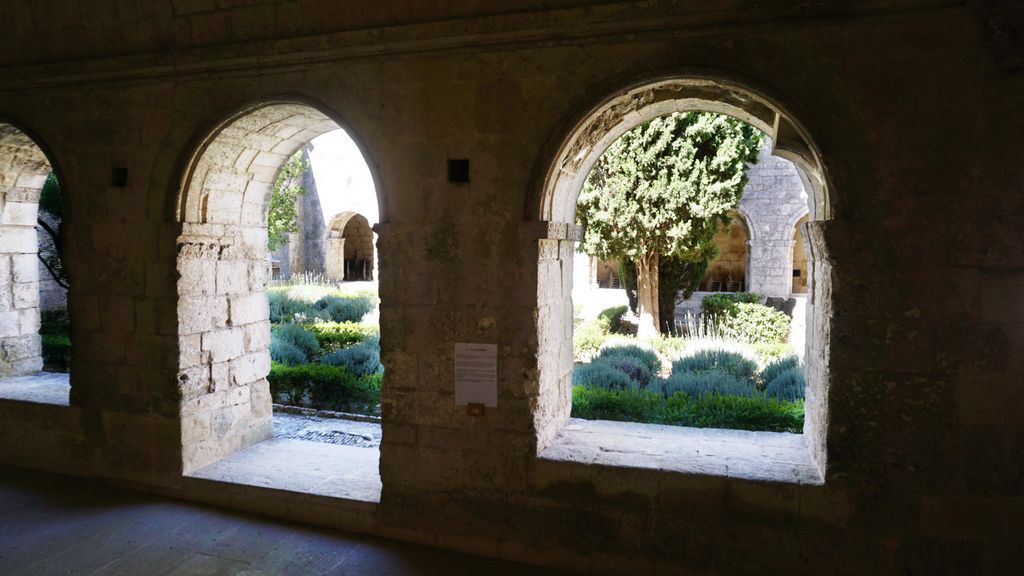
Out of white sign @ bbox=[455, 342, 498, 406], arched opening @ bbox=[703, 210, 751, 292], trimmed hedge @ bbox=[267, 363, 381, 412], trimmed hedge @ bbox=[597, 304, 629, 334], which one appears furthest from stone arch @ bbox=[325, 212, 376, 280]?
white sign @ bbox=[455, 342, 498, 406]

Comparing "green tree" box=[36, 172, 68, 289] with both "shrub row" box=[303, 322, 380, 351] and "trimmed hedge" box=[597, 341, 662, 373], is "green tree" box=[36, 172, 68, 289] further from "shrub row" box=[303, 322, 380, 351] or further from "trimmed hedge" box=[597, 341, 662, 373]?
"trimmed hedge" box=[597, 341, 662, 373]

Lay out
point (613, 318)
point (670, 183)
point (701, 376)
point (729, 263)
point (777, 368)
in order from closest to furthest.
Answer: point (701, 376) → point (777, 368) → point (670, 183) → point (613, 318) → point (729, 263)

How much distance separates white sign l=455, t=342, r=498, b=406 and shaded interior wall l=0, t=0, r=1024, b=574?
54mm

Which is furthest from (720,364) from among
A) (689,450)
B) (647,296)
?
(647,296)

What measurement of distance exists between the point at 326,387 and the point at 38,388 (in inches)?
92.5

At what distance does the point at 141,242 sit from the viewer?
434 cm

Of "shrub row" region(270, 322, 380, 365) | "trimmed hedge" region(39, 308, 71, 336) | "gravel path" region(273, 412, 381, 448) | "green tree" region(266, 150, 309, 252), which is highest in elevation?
"green tree" region(266, 150, 309, 252)

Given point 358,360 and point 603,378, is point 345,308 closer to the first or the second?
point 358,360

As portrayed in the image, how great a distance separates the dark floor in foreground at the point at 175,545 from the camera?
351cm

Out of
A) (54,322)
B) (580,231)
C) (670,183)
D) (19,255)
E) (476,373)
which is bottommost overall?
(54,322)

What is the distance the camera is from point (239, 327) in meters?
4.77

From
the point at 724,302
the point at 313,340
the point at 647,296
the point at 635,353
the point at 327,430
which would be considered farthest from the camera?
the point at 724,302

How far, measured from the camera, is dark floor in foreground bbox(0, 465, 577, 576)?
3.51m

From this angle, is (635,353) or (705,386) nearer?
(705,386)
